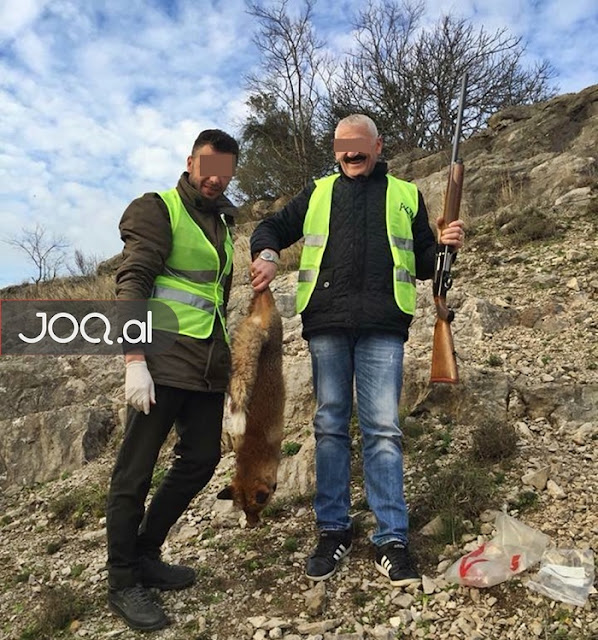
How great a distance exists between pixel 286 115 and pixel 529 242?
522 inches

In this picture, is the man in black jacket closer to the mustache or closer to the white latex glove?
the mustache

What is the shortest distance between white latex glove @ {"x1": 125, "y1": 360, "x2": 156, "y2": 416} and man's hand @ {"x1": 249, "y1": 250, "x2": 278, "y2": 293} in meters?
0.87

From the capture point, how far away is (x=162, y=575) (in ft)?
11.6

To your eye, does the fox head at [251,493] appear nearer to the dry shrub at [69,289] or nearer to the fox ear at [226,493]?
the fox ear at [226,493]

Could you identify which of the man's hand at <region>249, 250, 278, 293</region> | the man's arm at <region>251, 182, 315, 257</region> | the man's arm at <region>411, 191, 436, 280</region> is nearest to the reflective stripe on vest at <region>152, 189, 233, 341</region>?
the man's hand at <region>249, 250, 278, 293</region>

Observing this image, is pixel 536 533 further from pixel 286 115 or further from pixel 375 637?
pixel 286 115

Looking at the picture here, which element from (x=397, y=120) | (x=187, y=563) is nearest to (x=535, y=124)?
(x=397, y=120)

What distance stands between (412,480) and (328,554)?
3.80 feet

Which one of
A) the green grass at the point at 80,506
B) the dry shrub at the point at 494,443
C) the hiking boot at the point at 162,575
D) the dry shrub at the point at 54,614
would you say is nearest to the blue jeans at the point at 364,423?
the hiking boot at the point at 162,575

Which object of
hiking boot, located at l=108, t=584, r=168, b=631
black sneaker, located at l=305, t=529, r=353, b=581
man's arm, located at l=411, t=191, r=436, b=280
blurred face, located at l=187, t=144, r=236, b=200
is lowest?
hiking boot, located at l=108, t=584, r=168, b=631

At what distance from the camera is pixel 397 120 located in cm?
1919

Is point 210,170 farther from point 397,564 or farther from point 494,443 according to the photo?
point 494,443

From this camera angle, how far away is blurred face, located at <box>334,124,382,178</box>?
350cm

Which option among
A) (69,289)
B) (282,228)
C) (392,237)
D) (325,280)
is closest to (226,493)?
(325,280)
